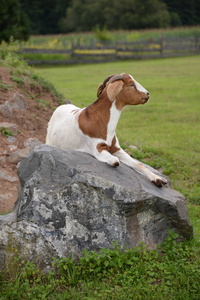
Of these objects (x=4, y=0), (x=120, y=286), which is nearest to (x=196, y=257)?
(x=120, y=286)

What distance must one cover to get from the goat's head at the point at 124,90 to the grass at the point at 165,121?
7.49 ft

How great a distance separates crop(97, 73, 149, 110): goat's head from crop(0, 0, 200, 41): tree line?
38.6 meters

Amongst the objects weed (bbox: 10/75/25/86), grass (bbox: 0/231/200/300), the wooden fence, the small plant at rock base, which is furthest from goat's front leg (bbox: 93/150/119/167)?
the wooden fence

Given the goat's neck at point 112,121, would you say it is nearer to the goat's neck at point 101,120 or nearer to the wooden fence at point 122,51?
the goat's neck at point 101,120

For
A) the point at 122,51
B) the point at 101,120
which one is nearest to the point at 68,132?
the point at 101,120

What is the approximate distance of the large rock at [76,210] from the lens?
3.49m

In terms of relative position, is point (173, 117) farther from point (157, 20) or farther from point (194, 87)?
point (157, 20)

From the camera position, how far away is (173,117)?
414 inches

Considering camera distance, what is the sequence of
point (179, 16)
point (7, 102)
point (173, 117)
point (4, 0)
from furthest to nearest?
point (179, 16) < point (4, 0) < point (173, 117) < point (7, 102)

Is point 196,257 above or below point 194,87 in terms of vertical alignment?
above

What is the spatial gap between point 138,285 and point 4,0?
22750 millimetres

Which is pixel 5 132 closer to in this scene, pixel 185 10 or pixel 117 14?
pixel 117 14

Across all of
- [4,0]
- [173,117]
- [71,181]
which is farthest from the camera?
[4,0]

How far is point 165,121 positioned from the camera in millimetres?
10195
